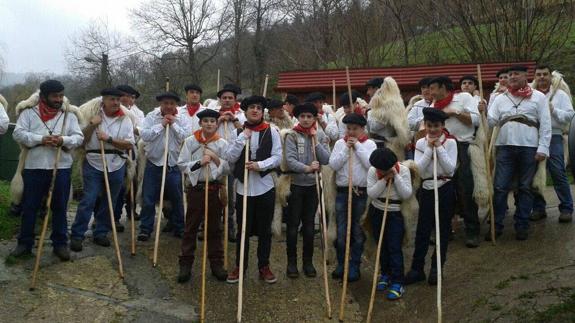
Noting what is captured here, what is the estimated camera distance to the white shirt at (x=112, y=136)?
612 centimetres

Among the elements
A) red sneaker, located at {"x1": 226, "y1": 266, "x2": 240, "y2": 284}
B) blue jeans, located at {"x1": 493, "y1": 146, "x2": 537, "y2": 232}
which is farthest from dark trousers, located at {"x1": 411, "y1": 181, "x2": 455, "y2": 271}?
red sneaker, located at {"x1": 226, "y1": 266, "x2": 240, "y2": 284}

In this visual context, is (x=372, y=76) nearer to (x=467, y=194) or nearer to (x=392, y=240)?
(x=467, y=194)

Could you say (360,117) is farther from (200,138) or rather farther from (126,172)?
(126,172)

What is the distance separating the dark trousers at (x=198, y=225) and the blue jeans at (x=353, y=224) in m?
1.35

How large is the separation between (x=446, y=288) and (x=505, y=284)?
0.59m

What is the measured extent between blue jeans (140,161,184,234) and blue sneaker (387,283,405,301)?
9.92 feet

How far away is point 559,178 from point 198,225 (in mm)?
4647

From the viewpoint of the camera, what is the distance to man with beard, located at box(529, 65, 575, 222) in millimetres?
6410

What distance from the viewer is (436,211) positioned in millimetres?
4922

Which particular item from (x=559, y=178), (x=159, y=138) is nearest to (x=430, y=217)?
(x=559, y=178)

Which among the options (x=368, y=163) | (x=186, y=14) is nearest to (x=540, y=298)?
(x=368, y=163)

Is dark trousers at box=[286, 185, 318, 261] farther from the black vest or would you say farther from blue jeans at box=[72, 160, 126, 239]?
blue jeans at box=[72, 160, 126, 239]

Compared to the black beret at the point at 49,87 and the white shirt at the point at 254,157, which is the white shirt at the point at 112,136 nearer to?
the black beret at the point at 49,87

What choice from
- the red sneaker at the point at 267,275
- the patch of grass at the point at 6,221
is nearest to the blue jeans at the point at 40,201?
the patch of grass at the point at 6,221
